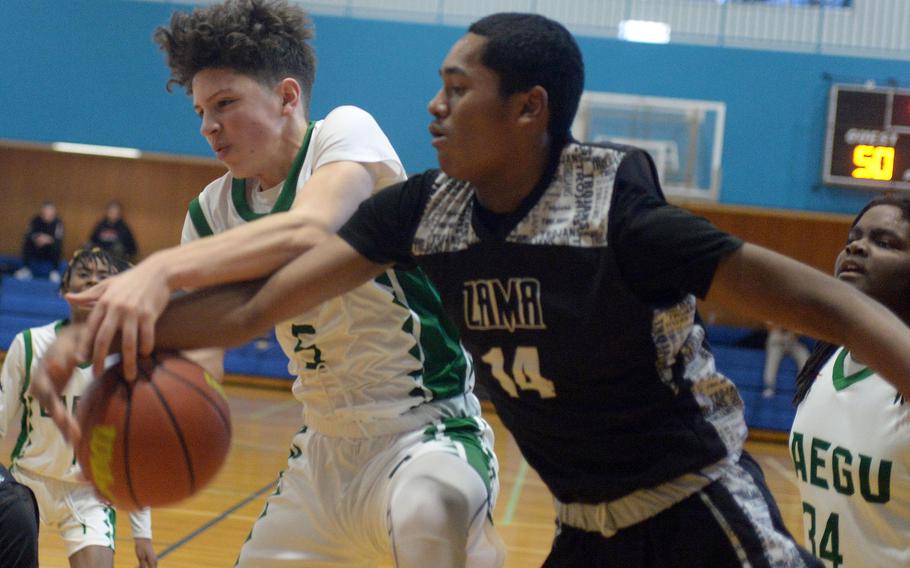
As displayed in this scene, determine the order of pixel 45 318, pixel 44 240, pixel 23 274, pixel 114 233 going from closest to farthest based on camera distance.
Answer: pixel 45 318, pixel 23 274, pixel 44 240, pixel 114 233

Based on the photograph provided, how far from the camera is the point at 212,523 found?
275 inches

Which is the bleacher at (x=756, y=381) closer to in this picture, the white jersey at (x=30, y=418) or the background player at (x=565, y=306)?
the white jersey at (x=30, y=418)

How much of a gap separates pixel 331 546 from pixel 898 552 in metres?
1.63

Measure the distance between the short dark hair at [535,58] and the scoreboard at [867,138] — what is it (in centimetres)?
1100

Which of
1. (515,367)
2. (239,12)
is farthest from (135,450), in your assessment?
(239,12)

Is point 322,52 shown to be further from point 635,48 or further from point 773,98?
point 773,98

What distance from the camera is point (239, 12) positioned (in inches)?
128

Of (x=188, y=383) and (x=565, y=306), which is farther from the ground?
(x=565, y=306)

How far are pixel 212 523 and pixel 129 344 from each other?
5134 mm

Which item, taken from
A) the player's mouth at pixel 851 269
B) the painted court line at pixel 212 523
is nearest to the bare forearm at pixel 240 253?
the player's mouth at pixel 851 269

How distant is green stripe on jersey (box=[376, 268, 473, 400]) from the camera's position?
3182 millimetres

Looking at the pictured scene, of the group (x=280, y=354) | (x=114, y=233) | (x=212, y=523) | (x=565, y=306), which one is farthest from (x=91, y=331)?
(x=114, y=233)

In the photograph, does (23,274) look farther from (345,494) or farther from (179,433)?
(179,433)

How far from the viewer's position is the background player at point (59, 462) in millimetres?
4582
